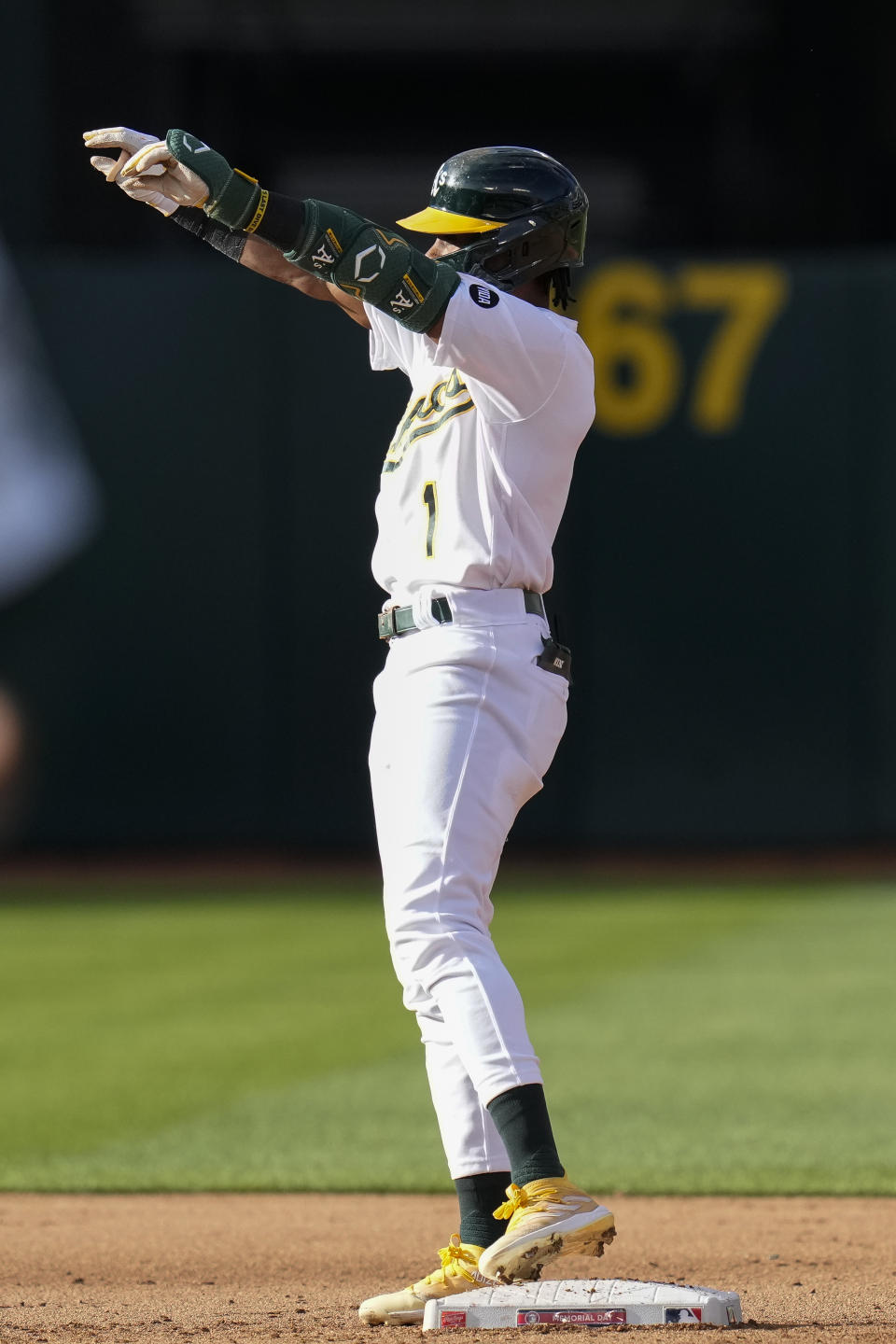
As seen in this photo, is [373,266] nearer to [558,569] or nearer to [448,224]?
[448,224]

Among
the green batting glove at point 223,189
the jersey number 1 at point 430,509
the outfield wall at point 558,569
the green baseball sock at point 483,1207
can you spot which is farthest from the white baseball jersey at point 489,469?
the outfield wall at point 558,569

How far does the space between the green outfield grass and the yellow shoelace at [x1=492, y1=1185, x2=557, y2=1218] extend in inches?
64.3

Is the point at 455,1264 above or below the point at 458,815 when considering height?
below

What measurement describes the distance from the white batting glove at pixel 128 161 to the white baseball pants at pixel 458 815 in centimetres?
75

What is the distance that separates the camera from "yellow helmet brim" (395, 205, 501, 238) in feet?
10.6

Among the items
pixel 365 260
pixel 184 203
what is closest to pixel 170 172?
pixel 184 203

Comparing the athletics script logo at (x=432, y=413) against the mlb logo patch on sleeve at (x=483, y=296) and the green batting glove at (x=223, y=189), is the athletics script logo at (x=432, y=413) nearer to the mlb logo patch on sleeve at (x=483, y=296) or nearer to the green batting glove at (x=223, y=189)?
the mlb logo patch on sleeve at (x=483, y=296)

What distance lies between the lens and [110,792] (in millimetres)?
11562

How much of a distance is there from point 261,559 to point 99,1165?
23.2ft

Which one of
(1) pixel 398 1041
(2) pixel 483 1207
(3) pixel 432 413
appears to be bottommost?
(1) pixel 398 1041

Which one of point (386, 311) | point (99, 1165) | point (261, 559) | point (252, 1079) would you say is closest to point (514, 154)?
point (386, 311)

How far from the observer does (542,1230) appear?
2.83m

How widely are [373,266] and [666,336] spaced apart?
875 centimetres

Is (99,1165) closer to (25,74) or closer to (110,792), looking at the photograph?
(110,792)
